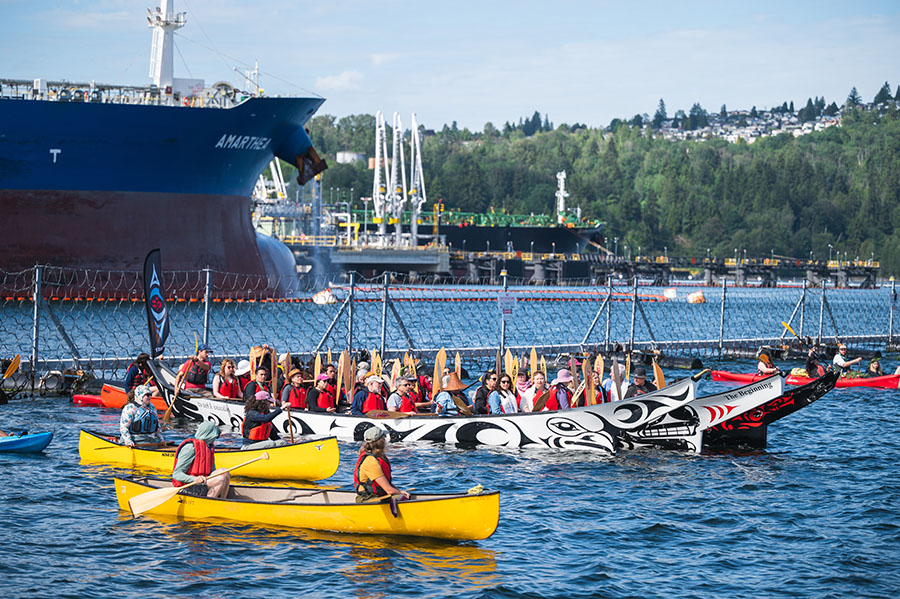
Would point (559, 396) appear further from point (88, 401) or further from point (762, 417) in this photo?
point (88, 401)

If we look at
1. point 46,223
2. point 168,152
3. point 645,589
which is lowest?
point 645,589

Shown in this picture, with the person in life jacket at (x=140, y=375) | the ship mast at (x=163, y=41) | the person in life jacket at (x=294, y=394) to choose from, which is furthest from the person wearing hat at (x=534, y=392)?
the ship mast at (x=163, y=41)

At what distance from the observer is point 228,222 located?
6231 centimetres

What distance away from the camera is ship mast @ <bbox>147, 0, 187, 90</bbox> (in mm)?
71062

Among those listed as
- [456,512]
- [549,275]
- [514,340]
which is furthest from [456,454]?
[549,275]

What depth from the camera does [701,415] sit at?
69.6 ft

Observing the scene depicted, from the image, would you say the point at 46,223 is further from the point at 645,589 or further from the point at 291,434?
the point at 645,589

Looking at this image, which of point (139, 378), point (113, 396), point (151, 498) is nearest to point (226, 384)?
point (139, 378)

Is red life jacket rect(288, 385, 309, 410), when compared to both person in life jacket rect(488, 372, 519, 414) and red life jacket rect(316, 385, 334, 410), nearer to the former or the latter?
red life jacket rect(316, 385, 334, 410)

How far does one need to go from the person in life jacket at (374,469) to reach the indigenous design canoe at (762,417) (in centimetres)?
945

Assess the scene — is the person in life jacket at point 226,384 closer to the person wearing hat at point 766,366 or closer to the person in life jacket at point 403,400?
the person in life jacket at point 403,400

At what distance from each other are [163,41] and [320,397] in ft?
182

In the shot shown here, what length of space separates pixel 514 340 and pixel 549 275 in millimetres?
99662

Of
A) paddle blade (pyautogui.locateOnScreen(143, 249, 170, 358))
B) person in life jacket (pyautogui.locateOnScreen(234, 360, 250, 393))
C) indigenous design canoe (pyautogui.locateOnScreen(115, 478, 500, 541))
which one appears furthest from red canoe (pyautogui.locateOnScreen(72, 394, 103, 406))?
indigenous design canoe (pyautogui.locateOnScreen(115, 478, 500, 541))
